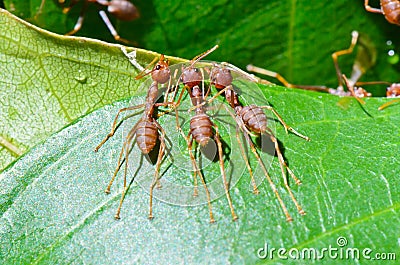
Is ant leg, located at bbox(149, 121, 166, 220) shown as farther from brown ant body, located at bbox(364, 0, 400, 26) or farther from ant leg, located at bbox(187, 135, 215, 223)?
brown ant body, located at bbox(364, 0, 400, 26)

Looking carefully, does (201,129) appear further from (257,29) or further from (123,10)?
(123,10)

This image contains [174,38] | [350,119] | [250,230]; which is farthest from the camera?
[174,38]

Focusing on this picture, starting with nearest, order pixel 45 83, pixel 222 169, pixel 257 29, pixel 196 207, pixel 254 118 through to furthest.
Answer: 1. pixel 196 207
2. pixel 222 169
3. pixel 254 118
4. pixel 45 83
5. pixel 257 29

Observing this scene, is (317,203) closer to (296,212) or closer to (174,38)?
(296,212)

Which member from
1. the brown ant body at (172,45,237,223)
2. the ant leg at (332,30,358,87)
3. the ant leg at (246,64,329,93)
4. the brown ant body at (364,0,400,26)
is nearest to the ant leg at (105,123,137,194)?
the brown ant body at (172,45,237,223)

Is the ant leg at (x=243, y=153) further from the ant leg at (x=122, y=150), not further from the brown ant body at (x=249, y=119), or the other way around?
the ant leg at (x=122, y=150)

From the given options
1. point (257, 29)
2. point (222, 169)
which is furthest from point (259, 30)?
point (222, 169)

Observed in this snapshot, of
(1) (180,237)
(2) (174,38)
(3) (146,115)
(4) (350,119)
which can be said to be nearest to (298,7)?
(2) (174,38)
